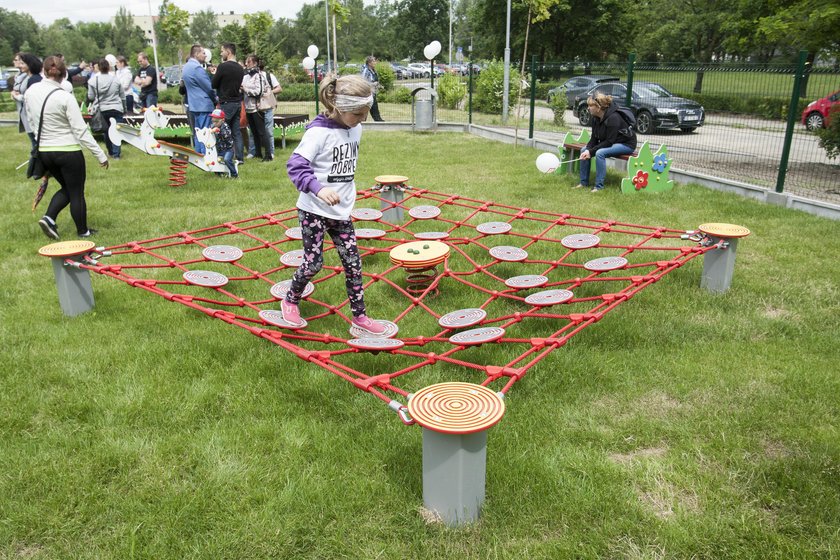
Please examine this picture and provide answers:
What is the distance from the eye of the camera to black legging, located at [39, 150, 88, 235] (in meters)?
5.90

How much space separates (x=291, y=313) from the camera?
4.12 metres

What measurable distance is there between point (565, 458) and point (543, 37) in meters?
43.8

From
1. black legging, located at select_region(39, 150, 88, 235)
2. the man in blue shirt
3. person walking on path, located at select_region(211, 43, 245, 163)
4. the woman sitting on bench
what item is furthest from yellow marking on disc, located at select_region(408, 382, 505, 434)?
person walking on path, located at select_region(211, 43, 245, 163)

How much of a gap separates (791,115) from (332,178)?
6.97 metres

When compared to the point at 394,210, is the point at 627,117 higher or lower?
higher

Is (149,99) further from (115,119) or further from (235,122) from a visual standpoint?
(235,122)

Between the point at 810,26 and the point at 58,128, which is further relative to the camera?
the point at 810,26

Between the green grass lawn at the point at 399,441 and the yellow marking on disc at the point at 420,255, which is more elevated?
the yellow marking on disc at the point at 420,255

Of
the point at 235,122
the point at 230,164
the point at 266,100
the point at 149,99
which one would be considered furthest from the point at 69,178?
the point at 149,99

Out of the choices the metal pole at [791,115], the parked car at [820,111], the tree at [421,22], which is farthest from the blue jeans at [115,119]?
the tree at [421,22]

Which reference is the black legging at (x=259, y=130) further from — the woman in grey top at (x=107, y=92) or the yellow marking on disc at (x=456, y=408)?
the yellow marking on disc at (x=456, y=408)

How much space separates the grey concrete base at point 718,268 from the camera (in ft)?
15.6

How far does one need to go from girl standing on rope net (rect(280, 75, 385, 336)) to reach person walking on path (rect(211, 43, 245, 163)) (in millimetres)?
6788

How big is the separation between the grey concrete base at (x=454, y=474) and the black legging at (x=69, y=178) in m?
5.20
